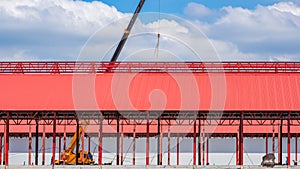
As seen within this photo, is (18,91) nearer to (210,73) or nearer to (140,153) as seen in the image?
(210,73)

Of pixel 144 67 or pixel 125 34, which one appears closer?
pixel 144 67

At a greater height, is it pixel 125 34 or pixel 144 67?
pixel 125 34

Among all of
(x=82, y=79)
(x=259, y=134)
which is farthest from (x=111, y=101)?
(x=259, y=134)

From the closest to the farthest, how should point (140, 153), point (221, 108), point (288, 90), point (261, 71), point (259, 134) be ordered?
point (221, 108) → point (288, 90) → point (261, 71) → point (259, 134) → point (140, 153)

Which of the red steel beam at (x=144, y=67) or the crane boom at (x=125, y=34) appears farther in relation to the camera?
the crane boom at (x=125, y=34)

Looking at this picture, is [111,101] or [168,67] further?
[168,67]

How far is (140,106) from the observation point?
64.0 meters

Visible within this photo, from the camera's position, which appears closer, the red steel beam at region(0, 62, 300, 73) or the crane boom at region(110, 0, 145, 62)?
the red steel beam at region(0, 62, 300, 73)

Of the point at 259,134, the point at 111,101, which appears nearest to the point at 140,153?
the point at 259,134

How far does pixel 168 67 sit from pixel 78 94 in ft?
35.2

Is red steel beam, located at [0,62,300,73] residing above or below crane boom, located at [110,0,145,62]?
below

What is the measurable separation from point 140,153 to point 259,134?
124 ft

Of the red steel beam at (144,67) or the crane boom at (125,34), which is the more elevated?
the crane boom at (125,34)

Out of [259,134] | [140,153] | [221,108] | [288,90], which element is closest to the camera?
[221,108]
